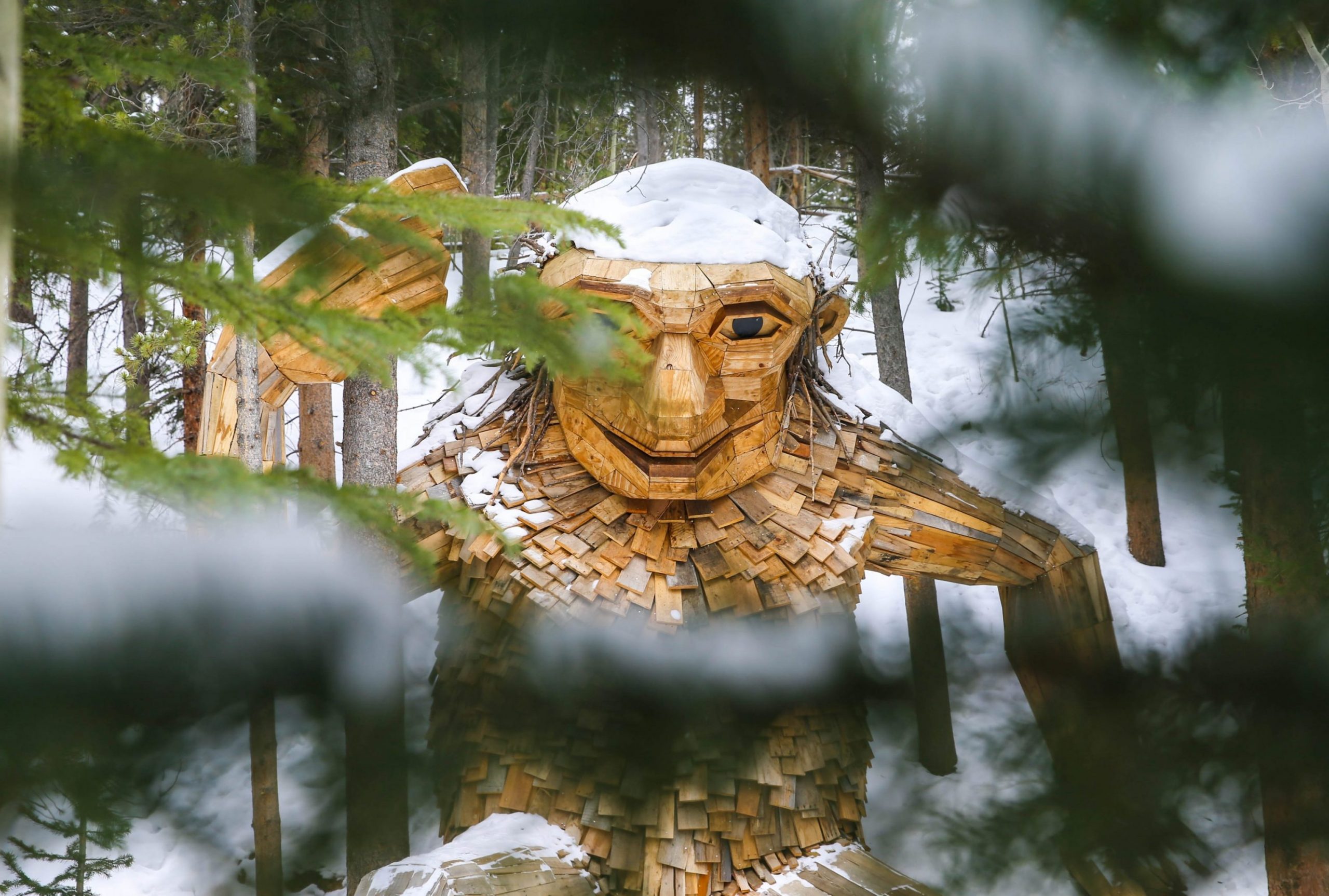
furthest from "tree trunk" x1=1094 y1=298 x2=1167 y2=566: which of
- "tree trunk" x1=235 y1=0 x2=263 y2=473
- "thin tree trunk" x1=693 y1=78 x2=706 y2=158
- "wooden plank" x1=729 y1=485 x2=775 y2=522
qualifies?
"tree trunk" x1=235 y1=0 x2=263 y2=473

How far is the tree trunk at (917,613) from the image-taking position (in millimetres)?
1033

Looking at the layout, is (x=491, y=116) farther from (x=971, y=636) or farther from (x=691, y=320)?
(x=971, y=636)

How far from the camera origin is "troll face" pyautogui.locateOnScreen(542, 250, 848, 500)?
170 cm

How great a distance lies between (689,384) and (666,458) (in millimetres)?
194

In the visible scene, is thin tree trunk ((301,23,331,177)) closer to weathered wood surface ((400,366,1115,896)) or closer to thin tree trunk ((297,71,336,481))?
thin tree trunk ((297,71,336,481))

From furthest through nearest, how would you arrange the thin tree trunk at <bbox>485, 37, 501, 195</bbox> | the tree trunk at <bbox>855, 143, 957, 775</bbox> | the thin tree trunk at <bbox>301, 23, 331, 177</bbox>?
the thin tree trunk at <bbox>301, 23, 331, 177</bbox> < the thin tree trunk at <bbox>485, 37, 501, 195</bbox> < the tree trunk at <bbox>855, 143, 957, 775</bbox>

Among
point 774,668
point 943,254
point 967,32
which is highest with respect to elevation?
point 967,32

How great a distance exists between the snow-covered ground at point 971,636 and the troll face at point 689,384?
0.46m

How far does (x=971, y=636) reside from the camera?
0.92m

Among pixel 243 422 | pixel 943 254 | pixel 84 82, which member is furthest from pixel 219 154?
pixel 943 254

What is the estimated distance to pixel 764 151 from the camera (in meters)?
A: 2.31

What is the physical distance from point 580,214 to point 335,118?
1916mm

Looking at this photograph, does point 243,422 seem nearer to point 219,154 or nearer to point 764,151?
point 219,154

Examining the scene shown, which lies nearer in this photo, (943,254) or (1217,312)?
(1217,312)
